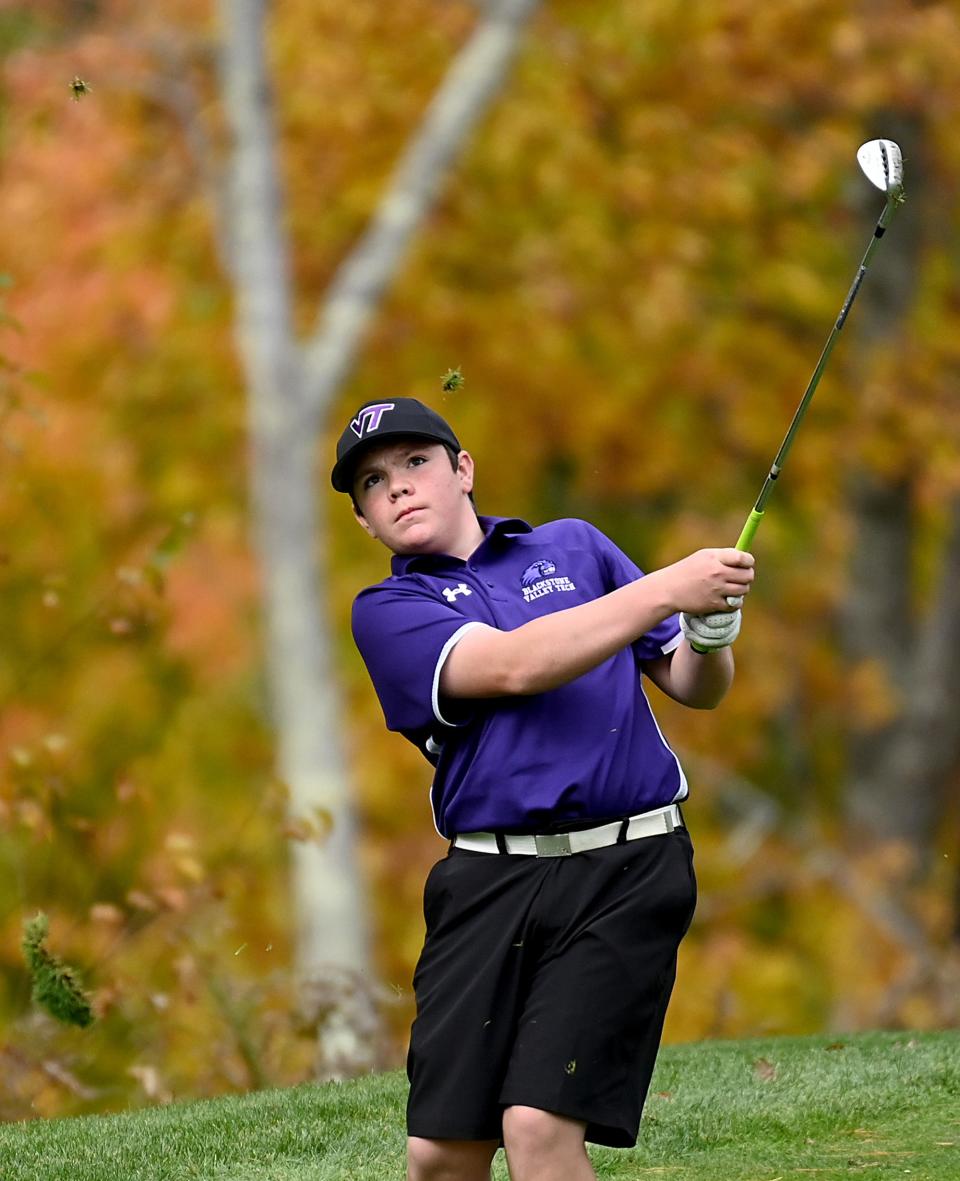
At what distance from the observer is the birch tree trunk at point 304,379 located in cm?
999

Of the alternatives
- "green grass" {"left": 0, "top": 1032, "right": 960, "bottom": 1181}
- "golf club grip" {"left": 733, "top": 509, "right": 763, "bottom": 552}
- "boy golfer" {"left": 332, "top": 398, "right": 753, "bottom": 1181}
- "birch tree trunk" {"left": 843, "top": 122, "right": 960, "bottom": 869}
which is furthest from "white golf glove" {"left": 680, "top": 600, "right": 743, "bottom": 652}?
"birch tree trunk" {"left": 843, "top": 122, "right": 960, "bottom": 869}

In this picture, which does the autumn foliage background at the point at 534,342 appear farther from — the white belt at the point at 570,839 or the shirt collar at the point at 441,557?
the white belt at the point at 570,839

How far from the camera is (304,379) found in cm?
1042

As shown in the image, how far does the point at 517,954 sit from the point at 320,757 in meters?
6.92

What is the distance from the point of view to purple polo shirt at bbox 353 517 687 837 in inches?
128

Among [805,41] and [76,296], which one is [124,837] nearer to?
[76,296]

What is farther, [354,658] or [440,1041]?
[354,658]

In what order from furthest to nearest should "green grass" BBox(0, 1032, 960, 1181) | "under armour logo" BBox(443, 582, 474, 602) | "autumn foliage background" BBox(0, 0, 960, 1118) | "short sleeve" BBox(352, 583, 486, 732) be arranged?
"autumn foliage background" BBox(0, 0, 960, 1118)
"green grass" BBox(0, 1032, 960, 1181)
"under armour logo" BBox(443, 582, 474, 602)
"short sleeve" BBox(352, 583, 486, 732)

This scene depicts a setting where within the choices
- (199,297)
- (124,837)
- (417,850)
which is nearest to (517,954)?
(124,837)

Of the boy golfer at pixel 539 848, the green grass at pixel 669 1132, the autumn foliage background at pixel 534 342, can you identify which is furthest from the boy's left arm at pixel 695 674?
the autumn foliage background at pixel 534 342

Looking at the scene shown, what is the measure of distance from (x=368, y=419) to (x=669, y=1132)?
217cm

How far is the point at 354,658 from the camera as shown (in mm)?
14195

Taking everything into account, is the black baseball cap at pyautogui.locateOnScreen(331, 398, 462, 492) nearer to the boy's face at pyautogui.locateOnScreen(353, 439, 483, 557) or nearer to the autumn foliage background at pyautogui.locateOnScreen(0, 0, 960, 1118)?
the boy's face at pyautogui.locateOnScreen(353, 439, 483, 557)

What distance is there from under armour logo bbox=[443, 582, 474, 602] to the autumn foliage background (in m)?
7.97
